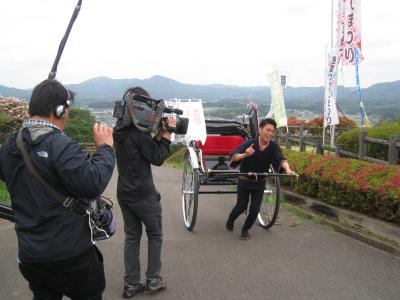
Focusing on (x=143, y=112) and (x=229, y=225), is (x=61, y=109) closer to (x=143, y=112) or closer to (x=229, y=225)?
(x=143, y=112)

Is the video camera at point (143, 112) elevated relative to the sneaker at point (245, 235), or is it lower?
elevated

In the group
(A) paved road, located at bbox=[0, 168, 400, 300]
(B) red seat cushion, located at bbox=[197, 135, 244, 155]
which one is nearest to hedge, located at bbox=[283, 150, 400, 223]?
(A) paved road, located at bbox=[0, 168, 400, 300]

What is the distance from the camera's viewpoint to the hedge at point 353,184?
5.70 m

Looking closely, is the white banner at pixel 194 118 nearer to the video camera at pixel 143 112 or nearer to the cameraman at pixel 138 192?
the cameraman at pixel 138 192

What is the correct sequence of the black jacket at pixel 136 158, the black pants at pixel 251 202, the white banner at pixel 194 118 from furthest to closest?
the white banner at pixel 194 118, the black pants at pixel 251 202, the black jacket at pixel 136 158

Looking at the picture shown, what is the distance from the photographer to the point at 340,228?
20.4ft

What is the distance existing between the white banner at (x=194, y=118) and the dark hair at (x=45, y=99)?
4.67 m

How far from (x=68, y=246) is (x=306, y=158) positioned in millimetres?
6844

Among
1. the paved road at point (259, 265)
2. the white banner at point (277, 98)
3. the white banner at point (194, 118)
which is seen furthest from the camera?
the white banner at point (277, 98)

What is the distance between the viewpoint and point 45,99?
2365mm

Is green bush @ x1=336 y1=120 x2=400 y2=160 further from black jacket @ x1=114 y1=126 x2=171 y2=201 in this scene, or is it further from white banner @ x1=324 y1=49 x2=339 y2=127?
black jacket @ x1=114 y1=126 x2=171 y2=201

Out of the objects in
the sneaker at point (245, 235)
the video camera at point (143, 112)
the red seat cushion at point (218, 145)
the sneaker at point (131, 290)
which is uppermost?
the video camera at point (143, 112)

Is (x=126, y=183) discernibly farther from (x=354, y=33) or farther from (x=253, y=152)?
(x=354, y=33)

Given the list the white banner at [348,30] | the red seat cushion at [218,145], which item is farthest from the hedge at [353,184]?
the white banner at [348,30]
